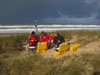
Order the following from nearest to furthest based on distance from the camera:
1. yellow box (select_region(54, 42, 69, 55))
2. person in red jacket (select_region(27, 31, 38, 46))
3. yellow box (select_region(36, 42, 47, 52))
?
yellow box (select_region(54, 42, 69, 55)) < yellow box (select_region(36, 42, 47, 52)) < person in red jacket (select_region(27, 31, 38, 46))

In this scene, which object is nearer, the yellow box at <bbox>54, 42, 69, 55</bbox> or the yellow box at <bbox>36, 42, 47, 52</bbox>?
the yellow box at <bbox>54, 42, 69, 55</bbox>

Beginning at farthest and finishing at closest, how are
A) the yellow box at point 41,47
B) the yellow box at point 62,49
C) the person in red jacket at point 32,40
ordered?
the person in red jacket at point 32,40 < the yellow box at point 41,47 < the yellow box at point 62,49

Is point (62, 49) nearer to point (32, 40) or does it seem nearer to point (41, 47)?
point (41, 47)

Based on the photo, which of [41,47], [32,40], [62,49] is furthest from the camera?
[32,40]

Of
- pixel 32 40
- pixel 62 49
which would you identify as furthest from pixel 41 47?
pixel 62 49

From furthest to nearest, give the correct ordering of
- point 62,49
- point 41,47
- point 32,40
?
point 32,40, point 41,47, point 62,49

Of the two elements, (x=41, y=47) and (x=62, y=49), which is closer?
(x=62, y=49)

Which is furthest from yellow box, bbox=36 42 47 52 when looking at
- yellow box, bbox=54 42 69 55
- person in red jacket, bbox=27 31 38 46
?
yellow box, bbox=54 42 69 55

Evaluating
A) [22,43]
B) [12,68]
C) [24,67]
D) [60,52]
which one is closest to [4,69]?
[12,68]

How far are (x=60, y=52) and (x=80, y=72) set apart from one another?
2.17 meters

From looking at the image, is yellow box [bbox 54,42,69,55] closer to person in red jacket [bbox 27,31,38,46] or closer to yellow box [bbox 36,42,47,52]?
yellow box [bbox 36,42,47,52]

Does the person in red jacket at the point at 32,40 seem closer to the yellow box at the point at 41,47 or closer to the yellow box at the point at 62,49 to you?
the yellow box at the point at 41,47

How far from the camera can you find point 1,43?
8109 millimetres

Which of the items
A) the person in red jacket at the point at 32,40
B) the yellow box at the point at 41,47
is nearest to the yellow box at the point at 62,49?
the yellow box at the point at 41,47
